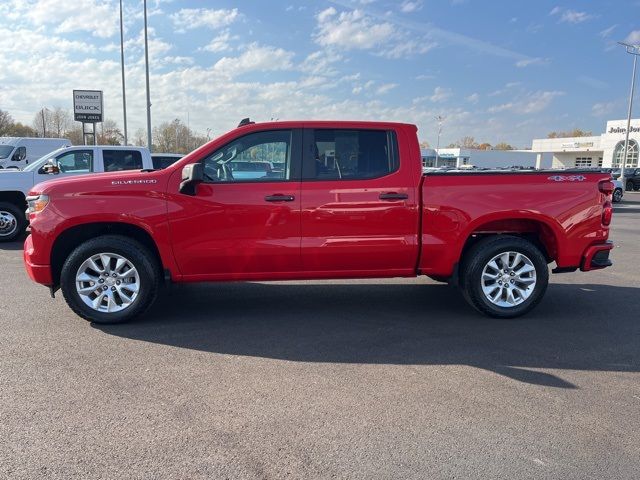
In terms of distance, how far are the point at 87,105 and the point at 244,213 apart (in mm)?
26974

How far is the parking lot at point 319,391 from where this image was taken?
2854mm

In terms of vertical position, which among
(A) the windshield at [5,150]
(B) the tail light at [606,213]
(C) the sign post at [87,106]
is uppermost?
(C) the sign post at [87,106]

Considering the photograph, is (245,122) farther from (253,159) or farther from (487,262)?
(487,262)

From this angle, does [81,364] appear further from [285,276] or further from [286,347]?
[285,276]

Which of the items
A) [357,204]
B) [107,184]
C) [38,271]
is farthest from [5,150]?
[357,204]

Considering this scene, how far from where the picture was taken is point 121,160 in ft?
37.1

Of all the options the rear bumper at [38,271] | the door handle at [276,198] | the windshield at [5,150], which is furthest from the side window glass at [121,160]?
the windshield at [5,150]

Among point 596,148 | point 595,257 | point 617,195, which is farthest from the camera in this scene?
point 596,148

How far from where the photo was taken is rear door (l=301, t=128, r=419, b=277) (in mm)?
5133

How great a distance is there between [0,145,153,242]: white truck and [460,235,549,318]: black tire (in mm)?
8235

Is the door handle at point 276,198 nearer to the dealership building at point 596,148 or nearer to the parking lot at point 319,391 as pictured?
the parking lot at point 319,391

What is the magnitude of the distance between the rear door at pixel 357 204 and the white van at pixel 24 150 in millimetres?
17937

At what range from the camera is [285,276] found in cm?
528

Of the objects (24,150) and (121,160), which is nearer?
(121,160)
